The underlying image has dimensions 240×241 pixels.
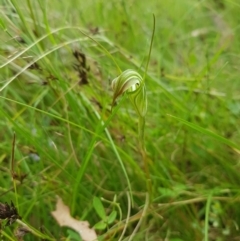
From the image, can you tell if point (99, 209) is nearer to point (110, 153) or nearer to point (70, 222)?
point (70, 222)

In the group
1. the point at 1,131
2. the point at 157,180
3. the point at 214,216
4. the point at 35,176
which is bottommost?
the point at 214,216

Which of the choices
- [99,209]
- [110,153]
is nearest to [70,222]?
[99,209]

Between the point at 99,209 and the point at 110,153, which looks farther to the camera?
the point at 110,153

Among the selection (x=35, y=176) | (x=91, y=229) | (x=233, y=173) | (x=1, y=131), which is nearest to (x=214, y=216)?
(x=233, y=173)

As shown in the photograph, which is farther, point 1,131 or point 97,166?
point 1,131

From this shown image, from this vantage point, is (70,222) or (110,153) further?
(110,153)

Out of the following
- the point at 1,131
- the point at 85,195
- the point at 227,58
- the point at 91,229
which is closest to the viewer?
the point at 91,229

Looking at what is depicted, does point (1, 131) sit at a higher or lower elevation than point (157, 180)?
higher

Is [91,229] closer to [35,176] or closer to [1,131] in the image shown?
[35,176]
